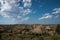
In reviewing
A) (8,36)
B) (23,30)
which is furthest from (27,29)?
(8,36)

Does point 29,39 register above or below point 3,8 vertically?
below

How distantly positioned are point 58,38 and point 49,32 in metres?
0.32

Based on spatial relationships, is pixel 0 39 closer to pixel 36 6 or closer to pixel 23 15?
pixel 23 15

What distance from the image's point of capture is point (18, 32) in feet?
20.2

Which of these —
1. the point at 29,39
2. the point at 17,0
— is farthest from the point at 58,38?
the point at 17,0

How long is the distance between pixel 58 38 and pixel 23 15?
4.07 feet

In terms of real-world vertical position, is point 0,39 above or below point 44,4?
below

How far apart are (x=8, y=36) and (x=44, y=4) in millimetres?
1425

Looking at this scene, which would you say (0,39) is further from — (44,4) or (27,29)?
(44,4)

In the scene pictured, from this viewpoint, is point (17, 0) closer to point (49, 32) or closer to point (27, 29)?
point (27, 29)

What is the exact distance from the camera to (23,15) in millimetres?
6230

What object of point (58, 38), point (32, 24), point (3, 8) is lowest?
point (58, 38)

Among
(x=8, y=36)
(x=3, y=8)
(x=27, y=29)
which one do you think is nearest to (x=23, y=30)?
(x=27, y=29)

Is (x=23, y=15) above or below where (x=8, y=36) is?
above
